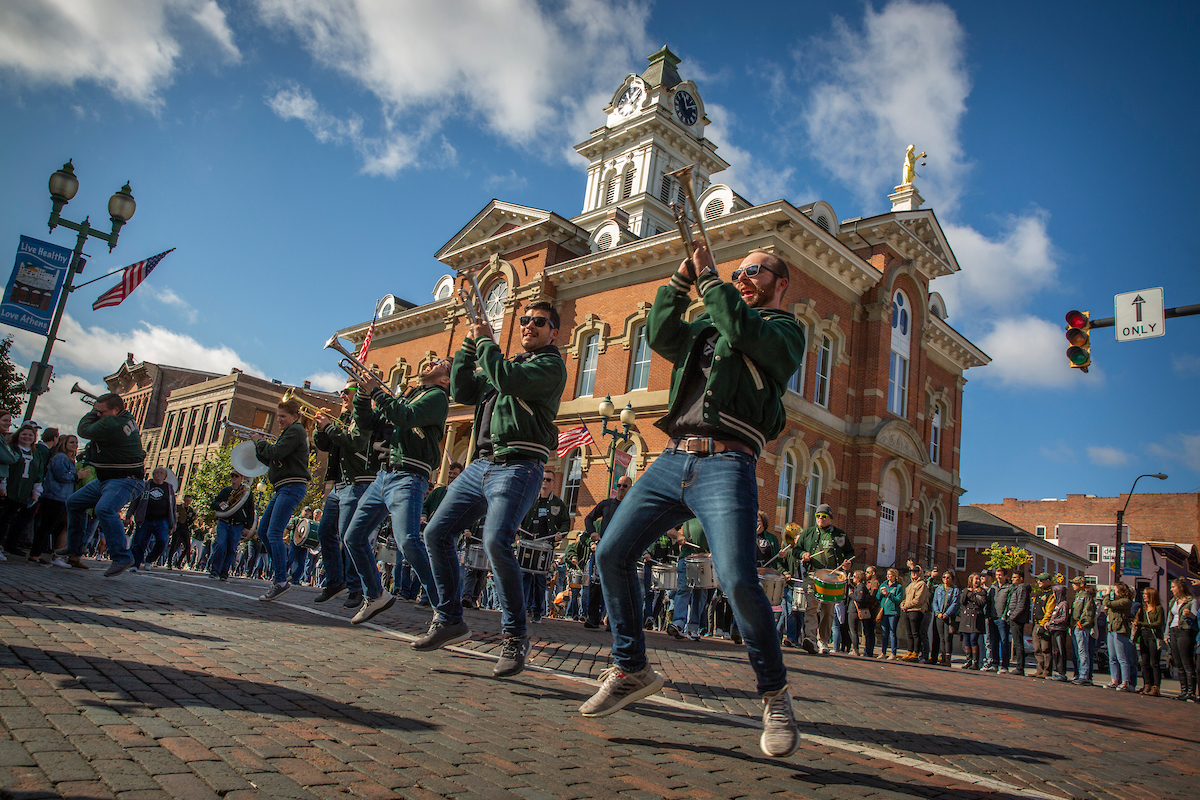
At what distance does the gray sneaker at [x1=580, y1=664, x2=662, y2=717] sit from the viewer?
3.62m

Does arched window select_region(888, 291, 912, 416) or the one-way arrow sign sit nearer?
the one-way arrow sign

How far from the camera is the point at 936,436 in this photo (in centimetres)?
3192

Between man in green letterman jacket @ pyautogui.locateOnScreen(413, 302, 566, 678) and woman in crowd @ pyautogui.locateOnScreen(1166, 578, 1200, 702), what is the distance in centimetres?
1266

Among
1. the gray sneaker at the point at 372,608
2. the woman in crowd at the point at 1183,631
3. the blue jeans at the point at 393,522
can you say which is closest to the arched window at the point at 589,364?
the woman in crowd at the point at 1183,631

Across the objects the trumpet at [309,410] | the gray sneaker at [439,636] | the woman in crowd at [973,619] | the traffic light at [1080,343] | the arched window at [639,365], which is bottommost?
the gray sneaker at [439,636]

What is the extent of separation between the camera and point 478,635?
7.12 meters

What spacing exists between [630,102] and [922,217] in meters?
19.8

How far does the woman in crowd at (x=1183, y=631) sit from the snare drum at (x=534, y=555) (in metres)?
10.6

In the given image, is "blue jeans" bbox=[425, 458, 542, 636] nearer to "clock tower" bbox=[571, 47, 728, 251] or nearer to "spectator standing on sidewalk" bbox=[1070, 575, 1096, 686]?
"spectator standing on sidewalk" bbox=[1070, 575, 1096, 686]

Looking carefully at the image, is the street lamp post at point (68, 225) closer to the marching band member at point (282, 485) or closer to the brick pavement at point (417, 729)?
the marching band member at point (282, 485)

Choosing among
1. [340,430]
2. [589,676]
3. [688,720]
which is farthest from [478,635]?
[688,720]

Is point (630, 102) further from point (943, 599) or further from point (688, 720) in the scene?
point (688, 720)

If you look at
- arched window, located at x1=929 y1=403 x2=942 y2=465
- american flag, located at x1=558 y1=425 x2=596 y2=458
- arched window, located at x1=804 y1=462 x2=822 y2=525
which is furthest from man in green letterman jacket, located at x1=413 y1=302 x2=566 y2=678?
arched window, located at x1=929 y1=403 x2=942 y2=465

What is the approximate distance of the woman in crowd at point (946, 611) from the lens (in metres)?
14.7
